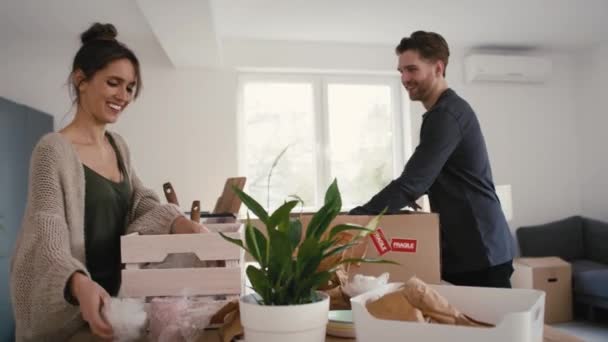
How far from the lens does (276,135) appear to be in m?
4.29

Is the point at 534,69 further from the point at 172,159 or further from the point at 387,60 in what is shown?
the point at 172,159

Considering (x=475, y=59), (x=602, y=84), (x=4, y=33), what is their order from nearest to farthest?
(x=4, y=33) < (x=475, y=59) < (x=602, y=84)

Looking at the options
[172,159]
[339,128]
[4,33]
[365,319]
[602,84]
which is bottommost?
[365,319]

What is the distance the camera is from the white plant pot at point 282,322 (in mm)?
623

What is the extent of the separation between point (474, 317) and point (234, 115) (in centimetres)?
344

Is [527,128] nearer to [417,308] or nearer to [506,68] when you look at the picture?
[506,68]

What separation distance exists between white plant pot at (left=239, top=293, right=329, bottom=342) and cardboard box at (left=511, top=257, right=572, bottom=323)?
148 inches

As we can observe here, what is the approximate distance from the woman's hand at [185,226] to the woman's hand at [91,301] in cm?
28

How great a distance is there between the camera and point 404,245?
1151 mm

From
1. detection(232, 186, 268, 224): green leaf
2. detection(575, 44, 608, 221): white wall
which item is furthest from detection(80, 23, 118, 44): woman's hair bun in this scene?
detection(575, 44, 608, 221): white wall

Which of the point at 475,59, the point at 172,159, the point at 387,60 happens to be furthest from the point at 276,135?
the point at 475,59

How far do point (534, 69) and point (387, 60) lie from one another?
144 cm

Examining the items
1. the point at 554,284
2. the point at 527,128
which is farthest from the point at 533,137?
the point at 554,284

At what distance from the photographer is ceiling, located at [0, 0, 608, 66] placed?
3064mm
